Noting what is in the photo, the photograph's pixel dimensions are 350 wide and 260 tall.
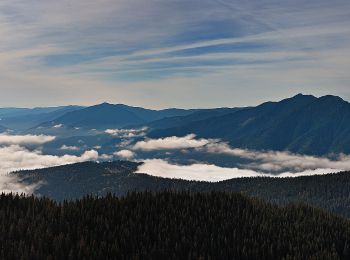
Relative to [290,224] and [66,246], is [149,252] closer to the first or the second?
[66,246]

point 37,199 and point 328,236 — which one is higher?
point 37,199

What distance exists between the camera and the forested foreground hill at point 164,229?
37.8 metres

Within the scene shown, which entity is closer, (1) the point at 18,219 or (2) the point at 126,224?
(1) the point at 18,219

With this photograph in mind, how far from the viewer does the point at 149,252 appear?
131ft

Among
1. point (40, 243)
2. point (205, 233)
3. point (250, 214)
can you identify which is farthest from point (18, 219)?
point (250, 214)

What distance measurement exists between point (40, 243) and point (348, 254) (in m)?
29.9

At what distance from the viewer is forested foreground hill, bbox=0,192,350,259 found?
3783cm

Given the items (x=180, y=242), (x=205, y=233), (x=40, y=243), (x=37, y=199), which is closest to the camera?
(x=40, y=243)

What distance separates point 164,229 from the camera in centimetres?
4512

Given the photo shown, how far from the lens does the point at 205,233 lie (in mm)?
46438

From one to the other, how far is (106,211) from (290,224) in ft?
67.6

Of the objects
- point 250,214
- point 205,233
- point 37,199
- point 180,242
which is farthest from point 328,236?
point 37,199

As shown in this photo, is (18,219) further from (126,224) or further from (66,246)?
(126,224)

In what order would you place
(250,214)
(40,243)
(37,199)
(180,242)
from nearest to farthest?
(40,243) < (180,242) < (37,199) < (250,214)
